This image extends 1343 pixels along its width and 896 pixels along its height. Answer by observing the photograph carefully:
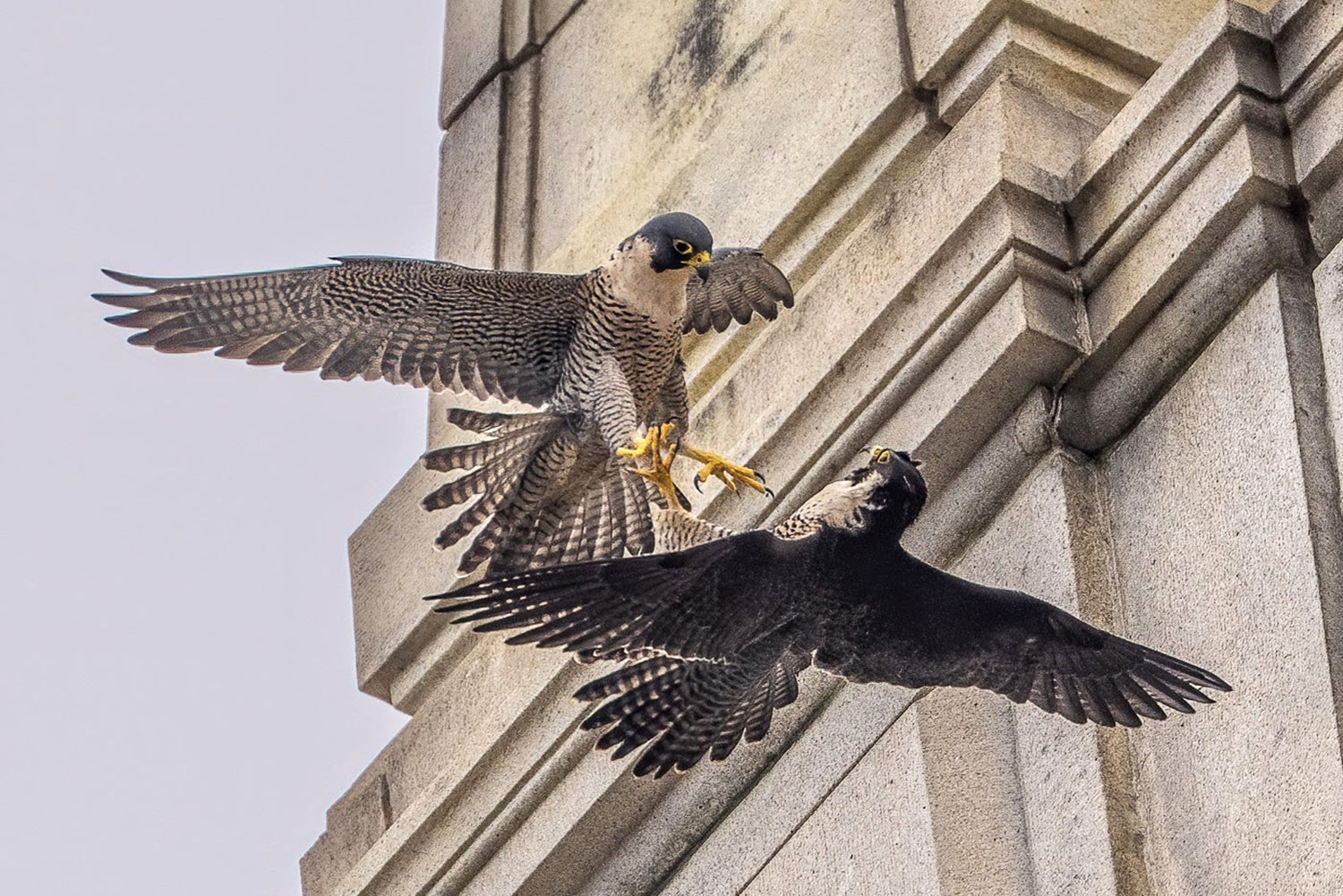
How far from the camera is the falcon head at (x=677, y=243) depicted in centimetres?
631

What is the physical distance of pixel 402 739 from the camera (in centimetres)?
762

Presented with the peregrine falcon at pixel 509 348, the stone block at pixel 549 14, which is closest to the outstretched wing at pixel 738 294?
the peregrine falcon at pixel 509 348

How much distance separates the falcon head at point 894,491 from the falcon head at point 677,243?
108 centimetres

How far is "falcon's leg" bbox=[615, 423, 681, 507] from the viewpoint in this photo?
19.9 ft

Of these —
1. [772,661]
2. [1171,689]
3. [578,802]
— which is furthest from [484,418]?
[1171,689]

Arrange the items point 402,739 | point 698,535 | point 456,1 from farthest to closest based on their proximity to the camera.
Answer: point 456,1 → point 402,739 → point 698,535

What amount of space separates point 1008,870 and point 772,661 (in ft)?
2.07

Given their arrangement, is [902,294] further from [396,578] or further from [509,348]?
[396,578]

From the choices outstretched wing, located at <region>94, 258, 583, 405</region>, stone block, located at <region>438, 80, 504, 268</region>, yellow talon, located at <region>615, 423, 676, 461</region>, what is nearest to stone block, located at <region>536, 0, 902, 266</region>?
stone block, located at <region>438, 80, 504, 268</region>

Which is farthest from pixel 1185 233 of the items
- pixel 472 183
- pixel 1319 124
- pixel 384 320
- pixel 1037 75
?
pixel 472 183

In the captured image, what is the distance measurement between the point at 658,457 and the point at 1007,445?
78cm

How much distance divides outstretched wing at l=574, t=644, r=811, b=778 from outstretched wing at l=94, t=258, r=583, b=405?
1.20 metres

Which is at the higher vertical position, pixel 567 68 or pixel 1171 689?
pixel 567 68

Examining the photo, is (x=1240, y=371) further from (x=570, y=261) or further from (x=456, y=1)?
(x=456, y=1)
